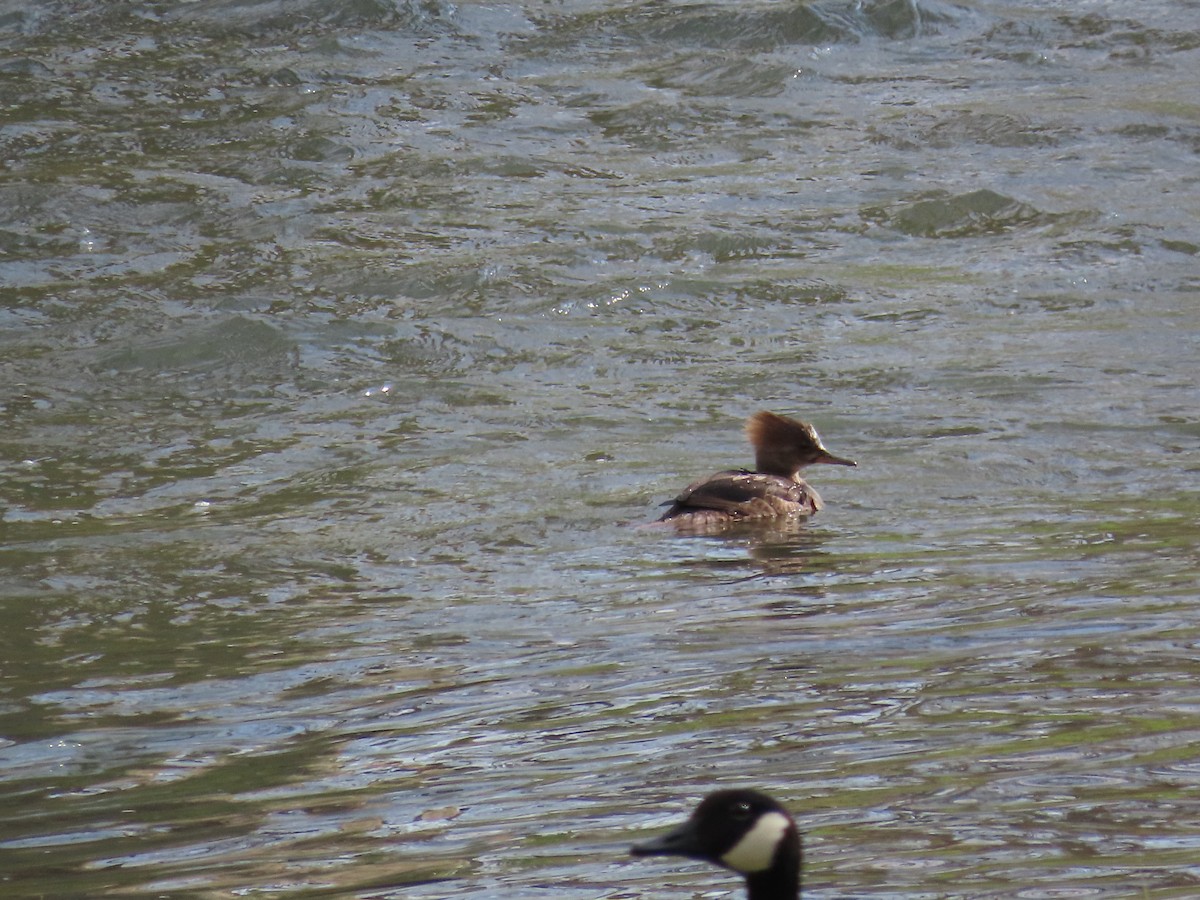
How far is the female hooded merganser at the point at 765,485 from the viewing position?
10.7 meters

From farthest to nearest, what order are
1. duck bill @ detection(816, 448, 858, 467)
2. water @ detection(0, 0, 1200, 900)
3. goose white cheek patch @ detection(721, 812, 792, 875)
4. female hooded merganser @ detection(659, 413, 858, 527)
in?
duck bill @ detection(816, 448, 858, 467) < female hooded merganser @ detection(659, 413, 858, 527) < water @ detection(0, 0, 1200, 900) < goose white cheek patch @ detection(721, 812, 792, 875)

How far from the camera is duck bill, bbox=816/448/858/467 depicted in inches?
454

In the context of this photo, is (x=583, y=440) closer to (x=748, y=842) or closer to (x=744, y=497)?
(x=744, y=497)

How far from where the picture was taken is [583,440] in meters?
12.8

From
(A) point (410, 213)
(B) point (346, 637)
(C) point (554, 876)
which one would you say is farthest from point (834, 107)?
(C) point (554, 876)

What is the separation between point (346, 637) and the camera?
838cm

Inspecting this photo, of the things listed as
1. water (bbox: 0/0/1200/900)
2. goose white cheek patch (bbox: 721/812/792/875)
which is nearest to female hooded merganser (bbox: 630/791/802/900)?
goose white cheek patch (bbox: 721/812/792/875)

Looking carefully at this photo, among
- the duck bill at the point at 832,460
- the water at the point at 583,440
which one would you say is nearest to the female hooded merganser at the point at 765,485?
the duck bill at the point at 832,460

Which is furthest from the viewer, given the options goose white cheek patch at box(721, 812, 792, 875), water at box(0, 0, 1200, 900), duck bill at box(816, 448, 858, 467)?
duck bill at box(816, 448, 858, 467)

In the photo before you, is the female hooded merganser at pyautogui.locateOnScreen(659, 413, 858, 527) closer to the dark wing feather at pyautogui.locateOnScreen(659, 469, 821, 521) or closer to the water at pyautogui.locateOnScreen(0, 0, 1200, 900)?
the dark wing feather at pyautogui.locateOnScreen(659, 469, 821, 521)

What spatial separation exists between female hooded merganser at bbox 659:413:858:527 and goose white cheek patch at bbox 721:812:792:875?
6601 millimetres

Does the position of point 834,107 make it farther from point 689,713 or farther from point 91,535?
point 689,713

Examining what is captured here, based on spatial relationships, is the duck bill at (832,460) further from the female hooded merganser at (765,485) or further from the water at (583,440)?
the water at (583,440)

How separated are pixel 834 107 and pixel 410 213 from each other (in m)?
5.01
